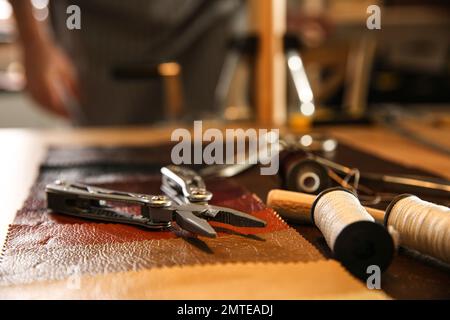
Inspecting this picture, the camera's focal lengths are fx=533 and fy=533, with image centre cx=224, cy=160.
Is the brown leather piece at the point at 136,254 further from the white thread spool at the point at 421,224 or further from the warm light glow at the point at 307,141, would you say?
the warm light glow at the point at 307,141

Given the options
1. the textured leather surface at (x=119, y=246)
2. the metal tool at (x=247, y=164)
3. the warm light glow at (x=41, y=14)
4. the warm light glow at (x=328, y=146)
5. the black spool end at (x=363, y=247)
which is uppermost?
the warm light glow at (x=41, y=14)

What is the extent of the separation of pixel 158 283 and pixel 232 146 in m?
0.80

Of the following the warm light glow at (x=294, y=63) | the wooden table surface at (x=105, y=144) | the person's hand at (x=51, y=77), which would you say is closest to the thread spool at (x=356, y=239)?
the wooden table surface at (x=105, y=144)

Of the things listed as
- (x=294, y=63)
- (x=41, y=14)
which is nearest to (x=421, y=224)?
(x=294, y=63)

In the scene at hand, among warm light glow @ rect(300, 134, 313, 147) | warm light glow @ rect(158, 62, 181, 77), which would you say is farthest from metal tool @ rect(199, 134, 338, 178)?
warm light glow @ rect(158, 62, 181, 77)

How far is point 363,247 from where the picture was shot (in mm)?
430

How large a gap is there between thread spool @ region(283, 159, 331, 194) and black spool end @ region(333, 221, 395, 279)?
23 centimetres

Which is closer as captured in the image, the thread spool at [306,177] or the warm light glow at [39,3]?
the thread spool at [306,177]

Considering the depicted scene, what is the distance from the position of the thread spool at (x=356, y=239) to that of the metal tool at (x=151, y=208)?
0.25 feet

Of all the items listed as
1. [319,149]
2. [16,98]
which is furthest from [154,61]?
[16,98]

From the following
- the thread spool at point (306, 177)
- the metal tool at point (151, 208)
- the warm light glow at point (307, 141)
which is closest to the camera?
the metal tool at point (151, 208)

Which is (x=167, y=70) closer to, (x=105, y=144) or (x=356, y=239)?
(x=105, y=144)

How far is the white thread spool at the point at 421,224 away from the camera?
437 mm

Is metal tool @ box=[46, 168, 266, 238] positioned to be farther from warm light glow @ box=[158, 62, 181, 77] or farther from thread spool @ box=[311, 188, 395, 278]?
warm light glow @ box=[158, 62, 181, 77]
